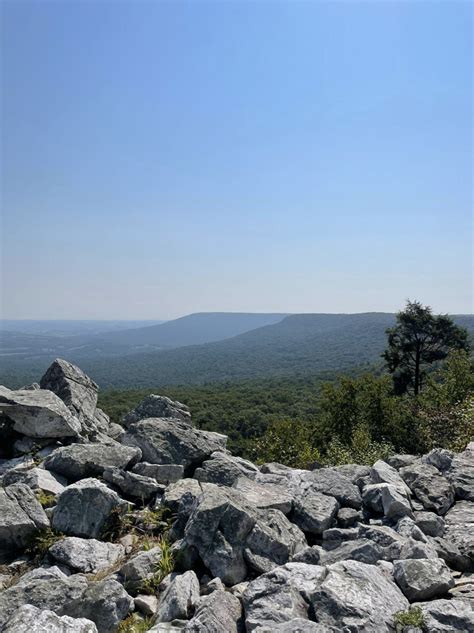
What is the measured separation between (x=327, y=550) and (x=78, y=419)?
24.5 feet

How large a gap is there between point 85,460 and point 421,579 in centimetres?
650

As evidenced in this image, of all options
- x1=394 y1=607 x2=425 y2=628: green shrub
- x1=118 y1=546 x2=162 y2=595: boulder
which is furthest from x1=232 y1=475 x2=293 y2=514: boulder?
x1=394 y1=607 x2=425 y2=628: green shrub

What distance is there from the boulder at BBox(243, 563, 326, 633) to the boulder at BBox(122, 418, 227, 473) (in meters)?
4.63

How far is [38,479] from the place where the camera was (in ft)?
27.5

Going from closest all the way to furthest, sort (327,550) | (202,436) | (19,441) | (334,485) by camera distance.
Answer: (327,550), (334,485), (19,441), (202,436)

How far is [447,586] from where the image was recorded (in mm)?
5719

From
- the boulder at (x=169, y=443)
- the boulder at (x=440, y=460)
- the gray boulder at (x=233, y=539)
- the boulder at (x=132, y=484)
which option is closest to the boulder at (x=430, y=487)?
the boulder at (x=440, y=460)

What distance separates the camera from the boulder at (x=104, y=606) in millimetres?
5219

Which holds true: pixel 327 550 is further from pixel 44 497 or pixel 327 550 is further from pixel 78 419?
pixel 78 419

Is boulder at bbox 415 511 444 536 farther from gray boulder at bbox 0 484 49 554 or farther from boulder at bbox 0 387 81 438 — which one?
boulder at bbox 0 387 81 438

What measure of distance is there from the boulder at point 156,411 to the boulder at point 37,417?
2731 millimetres

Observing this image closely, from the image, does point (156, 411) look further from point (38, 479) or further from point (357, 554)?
point (357, 554)

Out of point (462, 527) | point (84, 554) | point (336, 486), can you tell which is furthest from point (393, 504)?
point (84, 554)

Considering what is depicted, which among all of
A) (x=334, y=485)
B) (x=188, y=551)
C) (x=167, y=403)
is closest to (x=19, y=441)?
(x=167, y=403)
